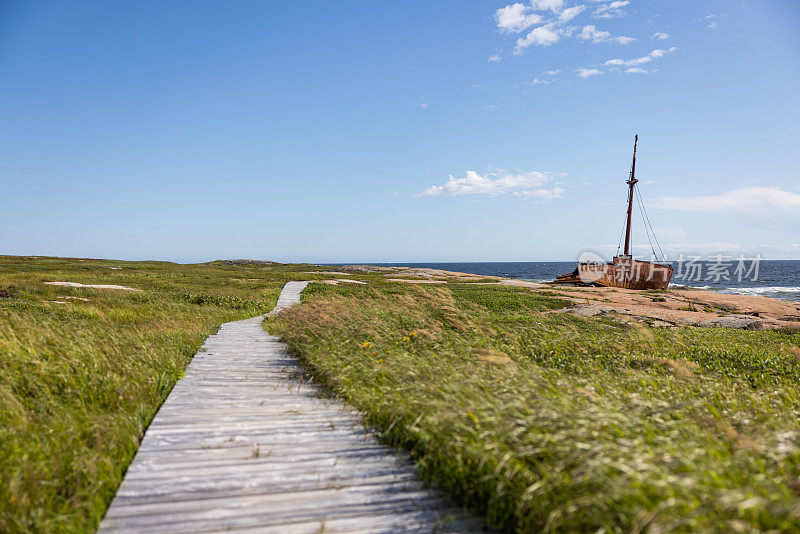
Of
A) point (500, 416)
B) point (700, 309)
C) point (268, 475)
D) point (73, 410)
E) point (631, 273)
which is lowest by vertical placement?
point (700, 309)

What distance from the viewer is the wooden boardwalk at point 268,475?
3404 millimetres

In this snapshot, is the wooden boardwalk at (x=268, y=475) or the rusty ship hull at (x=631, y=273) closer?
the wooden boardwalk at (x=268, y=475)

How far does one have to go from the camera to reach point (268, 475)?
13.3 feet


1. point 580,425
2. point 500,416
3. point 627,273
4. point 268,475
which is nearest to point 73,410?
→ point 268,475

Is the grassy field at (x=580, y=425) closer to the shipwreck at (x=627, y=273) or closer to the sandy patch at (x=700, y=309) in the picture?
the sandy patch at (x=700, y=309)

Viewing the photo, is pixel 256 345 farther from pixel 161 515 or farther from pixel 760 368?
pixel 760 368

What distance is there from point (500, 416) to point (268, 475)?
223cm

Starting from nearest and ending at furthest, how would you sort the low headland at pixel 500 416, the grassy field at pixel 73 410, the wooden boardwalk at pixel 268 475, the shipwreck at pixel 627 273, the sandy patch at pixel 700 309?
the low headland at pixel 500 416 < the wooden boardwalk at pixel 268 475 < the grassy field at pixel 73 410 < the sandy patch at pixel 700 309 < the shipwreck at pixel 627 273

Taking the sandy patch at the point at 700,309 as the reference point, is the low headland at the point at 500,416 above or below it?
above

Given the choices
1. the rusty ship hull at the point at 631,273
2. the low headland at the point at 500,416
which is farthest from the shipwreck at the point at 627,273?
the low headland at the point at 500,416

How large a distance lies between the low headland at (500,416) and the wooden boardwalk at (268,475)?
25 centimetres

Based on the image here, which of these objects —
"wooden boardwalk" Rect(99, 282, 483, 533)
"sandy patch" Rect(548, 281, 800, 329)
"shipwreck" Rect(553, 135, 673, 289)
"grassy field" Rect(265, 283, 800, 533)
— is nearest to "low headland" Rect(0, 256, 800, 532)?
"grassy field" Rect(265, 283, 800, 533)

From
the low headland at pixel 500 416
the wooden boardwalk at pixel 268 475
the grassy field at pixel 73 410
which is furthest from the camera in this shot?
the grassy field at pixel 73 410

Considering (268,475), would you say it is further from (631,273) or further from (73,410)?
(631,273)
